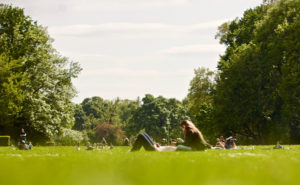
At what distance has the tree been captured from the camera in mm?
50938

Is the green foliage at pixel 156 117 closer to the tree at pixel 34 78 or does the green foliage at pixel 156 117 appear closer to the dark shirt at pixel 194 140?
the tree at pixel 34 78

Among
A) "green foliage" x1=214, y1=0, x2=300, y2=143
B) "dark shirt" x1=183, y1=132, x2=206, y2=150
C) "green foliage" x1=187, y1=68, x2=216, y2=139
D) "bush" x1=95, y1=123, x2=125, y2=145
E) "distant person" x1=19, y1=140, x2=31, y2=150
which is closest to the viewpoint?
"dark shirt" x1=183, y1=132, x2=206, y2=150

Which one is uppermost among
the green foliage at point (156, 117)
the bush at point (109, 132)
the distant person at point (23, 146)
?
the green foliage at point (156, 117)

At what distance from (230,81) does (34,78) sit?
25.1 metres

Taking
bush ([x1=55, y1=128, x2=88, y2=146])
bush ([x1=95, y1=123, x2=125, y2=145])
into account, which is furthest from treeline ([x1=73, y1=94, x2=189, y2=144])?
bush ([x1=55, y1=128, x2=88, y2=146])

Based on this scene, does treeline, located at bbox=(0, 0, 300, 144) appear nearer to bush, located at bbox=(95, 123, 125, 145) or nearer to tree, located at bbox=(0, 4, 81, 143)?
tree, located at bbox=(0, 4, 81, 143)

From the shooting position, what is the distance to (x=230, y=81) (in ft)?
168

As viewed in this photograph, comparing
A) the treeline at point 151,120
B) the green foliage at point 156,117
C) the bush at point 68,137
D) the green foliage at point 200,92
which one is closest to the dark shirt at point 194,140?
the bush at point 68,137

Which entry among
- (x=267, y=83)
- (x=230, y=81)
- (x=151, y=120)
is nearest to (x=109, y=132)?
(x=151, y=120)

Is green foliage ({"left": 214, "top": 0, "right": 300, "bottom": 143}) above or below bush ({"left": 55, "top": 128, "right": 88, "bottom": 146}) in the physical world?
above

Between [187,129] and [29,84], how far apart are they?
39.3 meters

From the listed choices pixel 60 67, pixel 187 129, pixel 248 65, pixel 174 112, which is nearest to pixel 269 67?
pixel 248 65

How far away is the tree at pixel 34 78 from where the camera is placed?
50.9 meters

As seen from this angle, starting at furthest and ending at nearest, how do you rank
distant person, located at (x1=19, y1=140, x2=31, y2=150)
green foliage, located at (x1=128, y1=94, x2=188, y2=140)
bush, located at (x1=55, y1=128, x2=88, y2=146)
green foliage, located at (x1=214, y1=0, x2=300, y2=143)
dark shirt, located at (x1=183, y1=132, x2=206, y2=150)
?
1. green foliage, located at (x1=128, y1=94, x2=188, y2=140)
2. bush, located at (x1=55, y1=128, x2=88, y2=146)
3. green foliage, located at (x1=214, y1=0, x2=300, y2=143)
4. distant person, located at (x1=19, y1=140, x2=31, y2=150)
5. dark shirt, located at (x1=183, y1=132, x2=206, y2=150)
